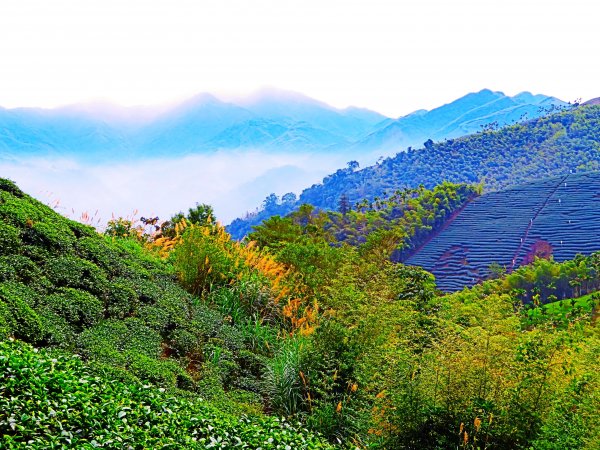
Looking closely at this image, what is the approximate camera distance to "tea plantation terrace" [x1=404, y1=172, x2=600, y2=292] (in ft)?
170

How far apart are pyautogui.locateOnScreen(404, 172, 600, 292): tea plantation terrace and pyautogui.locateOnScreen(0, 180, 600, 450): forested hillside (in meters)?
42.9

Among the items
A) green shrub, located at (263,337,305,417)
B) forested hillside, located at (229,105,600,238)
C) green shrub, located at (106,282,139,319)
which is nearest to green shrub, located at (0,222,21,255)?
green shrub, located at (106,282,139,319)

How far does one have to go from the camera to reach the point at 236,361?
588 centimetres

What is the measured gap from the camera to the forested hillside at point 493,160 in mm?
89438

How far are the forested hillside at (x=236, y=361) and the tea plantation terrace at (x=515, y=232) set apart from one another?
42888mm

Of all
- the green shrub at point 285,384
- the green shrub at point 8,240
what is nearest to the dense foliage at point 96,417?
the green shrub at point 285,384

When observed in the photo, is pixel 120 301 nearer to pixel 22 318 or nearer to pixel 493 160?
pixel 22 318

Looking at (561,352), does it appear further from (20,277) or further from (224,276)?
(20,277)

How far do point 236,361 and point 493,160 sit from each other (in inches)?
3814

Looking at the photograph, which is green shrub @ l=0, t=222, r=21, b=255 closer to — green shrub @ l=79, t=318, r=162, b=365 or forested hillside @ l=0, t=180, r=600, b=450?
forested hillside @ l=0, t=180, r=600, b=450

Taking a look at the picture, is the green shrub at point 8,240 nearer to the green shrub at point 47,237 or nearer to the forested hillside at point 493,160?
the green shrub at point 47,237

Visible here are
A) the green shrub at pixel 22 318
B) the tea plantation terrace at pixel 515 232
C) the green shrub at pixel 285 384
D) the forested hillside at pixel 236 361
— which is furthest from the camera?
the tea plantation terrace at pixel 515 232

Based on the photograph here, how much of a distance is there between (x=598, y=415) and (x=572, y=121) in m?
104

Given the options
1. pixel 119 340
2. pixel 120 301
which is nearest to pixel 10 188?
pixel 120 301
